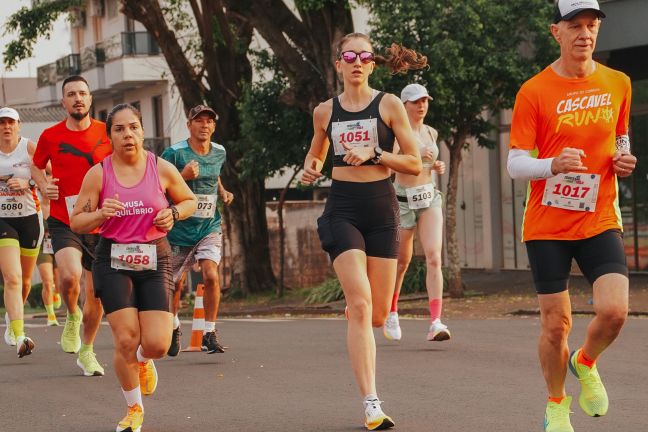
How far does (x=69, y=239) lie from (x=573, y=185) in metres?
5.37

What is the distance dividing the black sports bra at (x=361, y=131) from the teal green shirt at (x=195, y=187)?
3845 millimetres

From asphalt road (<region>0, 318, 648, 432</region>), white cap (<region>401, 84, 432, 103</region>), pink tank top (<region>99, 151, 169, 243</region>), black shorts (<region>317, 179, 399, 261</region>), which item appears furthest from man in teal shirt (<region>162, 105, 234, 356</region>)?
pink tank top (<region>99, 151, 169, 243</region>)

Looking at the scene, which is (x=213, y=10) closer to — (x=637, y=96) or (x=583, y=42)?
(x=637, y=96)

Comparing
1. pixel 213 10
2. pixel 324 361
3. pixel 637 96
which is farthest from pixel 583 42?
pixel 213 10

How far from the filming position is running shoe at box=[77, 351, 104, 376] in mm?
10820

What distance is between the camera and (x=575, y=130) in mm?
6855

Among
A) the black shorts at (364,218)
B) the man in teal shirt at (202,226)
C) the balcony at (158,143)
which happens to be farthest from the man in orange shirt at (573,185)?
the balcony at (158,143)

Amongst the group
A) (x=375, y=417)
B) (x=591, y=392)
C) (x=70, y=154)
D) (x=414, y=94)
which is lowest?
(x=375, y=417)

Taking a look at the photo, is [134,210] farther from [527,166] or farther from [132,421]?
[527,166]

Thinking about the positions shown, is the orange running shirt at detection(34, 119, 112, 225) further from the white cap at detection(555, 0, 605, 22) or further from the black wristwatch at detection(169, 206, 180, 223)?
the white cap at detection(555, 0, 605, 22)

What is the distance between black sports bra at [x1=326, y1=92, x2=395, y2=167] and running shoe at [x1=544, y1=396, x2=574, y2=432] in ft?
6.55

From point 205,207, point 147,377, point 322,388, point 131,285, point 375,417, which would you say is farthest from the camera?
point 205,207

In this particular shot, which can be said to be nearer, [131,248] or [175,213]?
[131,248]

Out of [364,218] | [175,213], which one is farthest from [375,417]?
[175,213]
